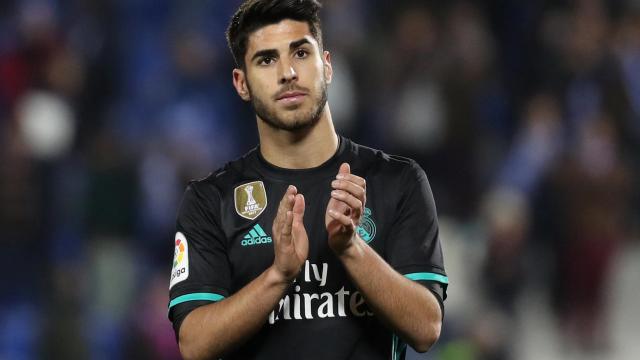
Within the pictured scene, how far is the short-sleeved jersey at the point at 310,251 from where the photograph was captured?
322 centimetres

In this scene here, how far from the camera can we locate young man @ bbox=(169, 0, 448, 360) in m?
3.10

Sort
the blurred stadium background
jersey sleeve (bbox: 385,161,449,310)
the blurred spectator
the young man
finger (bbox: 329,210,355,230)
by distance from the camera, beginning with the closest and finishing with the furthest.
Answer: finger (bbox: 329,210,355,230), the young man, jersey sleeve (bbox: 385,161,449,310), the blurred stadium background, the blurred spectator

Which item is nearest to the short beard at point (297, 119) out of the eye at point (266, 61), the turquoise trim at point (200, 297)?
the eye at point (266, 61)

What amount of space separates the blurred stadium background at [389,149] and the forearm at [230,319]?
15.2 feet

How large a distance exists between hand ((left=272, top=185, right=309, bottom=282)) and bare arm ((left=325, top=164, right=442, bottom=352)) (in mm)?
81

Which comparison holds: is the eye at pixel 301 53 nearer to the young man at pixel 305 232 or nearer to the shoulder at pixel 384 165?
A: the young man at pixel 305 232

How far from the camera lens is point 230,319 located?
306cm

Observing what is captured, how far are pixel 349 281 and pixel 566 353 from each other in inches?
201

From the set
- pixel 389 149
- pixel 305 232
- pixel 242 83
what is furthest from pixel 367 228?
pixel 389 149

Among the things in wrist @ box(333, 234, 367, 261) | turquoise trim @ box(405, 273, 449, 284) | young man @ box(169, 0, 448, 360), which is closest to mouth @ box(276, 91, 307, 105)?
young man @ box(169, 0, 448, 360)

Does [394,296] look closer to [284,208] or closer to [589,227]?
[284,208]

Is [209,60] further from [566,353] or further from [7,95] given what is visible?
[566,353]

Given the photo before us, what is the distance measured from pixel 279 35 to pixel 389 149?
17.1 feet

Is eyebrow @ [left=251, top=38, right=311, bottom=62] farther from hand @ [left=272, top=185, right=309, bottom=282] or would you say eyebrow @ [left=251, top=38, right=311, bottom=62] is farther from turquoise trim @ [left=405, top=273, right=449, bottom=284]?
turquoise trim @ [left=405, top=273, right=449, bottom=284]
